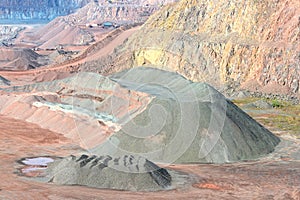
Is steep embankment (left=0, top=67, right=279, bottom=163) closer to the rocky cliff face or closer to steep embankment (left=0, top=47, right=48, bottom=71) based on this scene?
the rocky cliff face

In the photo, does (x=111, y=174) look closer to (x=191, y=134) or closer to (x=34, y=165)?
(x=34, y=165)

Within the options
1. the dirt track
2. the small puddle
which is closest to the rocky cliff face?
the dirt track

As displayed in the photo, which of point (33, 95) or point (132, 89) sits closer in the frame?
point (132, 89)

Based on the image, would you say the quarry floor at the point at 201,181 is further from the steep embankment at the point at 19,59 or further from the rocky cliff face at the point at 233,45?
the steep embankment at the point at 19,59

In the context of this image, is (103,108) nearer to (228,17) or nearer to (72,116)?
(72,116)

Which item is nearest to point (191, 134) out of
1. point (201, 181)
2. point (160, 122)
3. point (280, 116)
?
point (160, 122)

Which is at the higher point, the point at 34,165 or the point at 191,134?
the point at 191,134

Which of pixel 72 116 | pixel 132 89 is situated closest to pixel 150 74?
pixel 132 89
